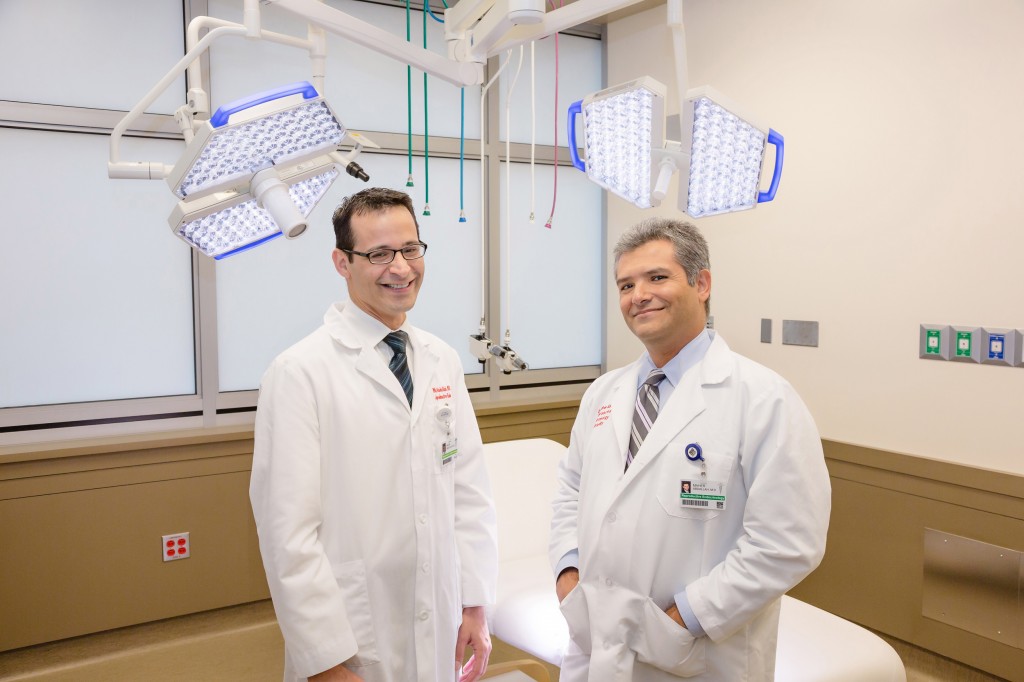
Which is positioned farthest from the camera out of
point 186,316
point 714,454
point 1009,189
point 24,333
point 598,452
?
point 186,316

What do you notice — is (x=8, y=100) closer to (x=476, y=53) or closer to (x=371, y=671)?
(x=476, y=53)

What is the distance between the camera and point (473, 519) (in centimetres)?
162

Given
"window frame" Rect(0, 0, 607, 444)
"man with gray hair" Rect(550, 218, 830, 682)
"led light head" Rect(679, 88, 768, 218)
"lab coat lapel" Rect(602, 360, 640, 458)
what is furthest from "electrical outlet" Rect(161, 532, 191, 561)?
"led light head" Rect(679, 88, 768, 218)

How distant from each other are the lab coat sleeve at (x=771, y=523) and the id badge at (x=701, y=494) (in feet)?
0.16

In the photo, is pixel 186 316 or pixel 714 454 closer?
pixel 714 454

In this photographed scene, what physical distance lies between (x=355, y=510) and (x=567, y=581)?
463 millimetres

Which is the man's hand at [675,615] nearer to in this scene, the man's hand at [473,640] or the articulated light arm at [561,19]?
the man's hand at [473,640]

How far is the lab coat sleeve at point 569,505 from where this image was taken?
1.60 m

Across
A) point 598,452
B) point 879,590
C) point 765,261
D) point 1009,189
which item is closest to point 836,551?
point 879,590

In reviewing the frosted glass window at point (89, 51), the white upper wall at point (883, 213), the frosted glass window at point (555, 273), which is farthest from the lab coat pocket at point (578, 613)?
the frosted glass window at point (89, 51)

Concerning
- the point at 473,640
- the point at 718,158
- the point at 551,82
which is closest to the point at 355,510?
the point at 473,640

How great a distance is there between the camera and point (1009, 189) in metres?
2.36

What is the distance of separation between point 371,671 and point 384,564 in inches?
7.9

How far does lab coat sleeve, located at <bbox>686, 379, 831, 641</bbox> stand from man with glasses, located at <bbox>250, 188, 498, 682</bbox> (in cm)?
51
